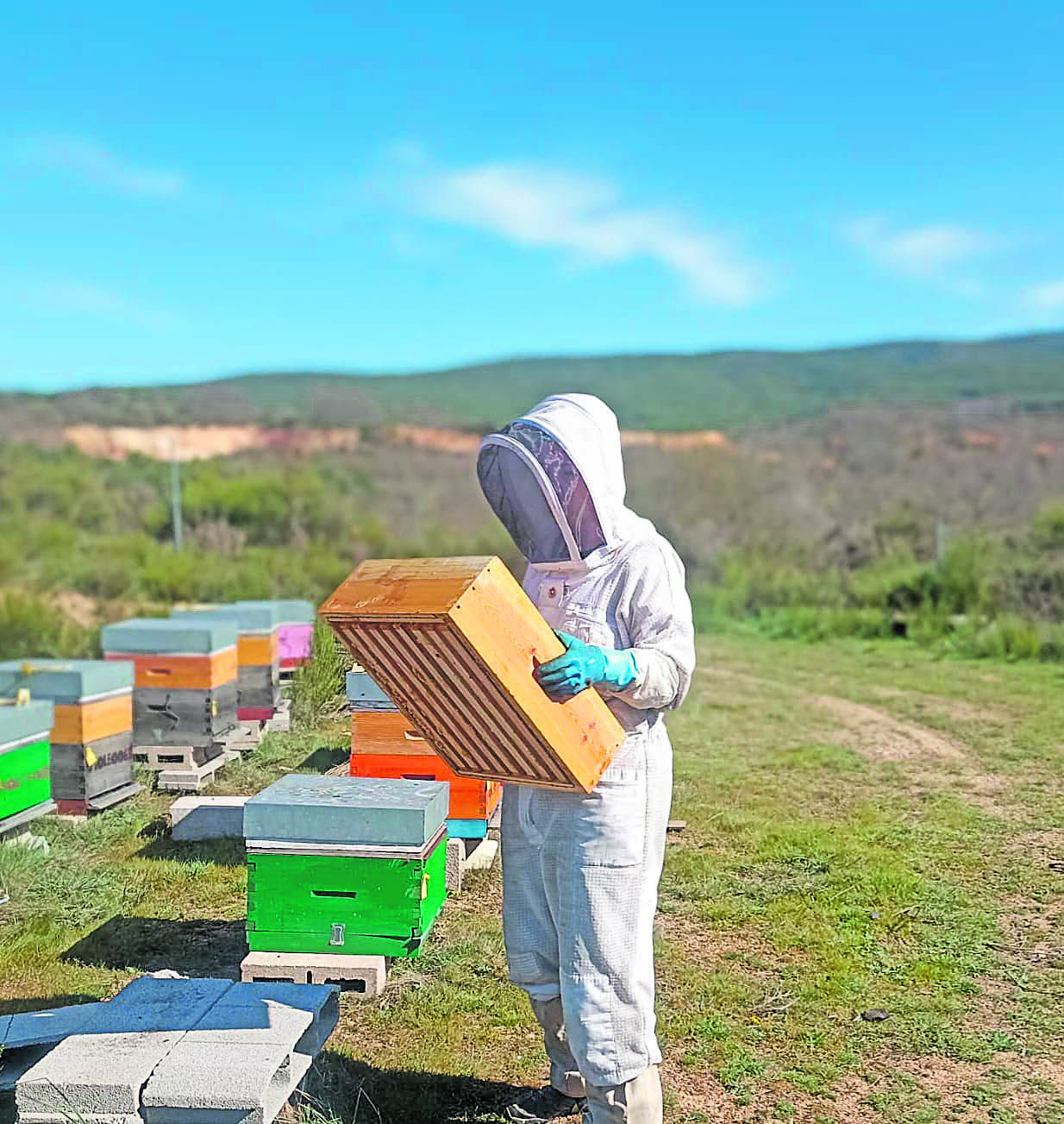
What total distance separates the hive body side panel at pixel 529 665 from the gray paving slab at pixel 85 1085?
4.06ft

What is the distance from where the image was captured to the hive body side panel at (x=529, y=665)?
8.76ft

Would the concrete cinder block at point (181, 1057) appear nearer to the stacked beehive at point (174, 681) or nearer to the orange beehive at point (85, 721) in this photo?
the orange beehive at point (85, 721)

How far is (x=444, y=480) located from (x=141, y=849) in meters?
39.0

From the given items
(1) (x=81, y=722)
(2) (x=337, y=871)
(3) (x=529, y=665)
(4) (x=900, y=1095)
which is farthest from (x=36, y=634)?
(3) (x=529, y=665)

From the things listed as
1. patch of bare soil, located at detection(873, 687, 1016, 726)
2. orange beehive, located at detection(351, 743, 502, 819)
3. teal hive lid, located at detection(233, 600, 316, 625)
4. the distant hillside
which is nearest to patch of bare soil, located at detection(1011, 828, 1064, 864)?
orange beehive, located at detection(351, 743, 502, 819)

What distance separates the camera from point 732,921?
209 inches

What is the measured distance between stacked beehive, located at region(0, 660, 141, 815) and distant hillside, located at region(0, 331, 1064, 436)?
49.6 m

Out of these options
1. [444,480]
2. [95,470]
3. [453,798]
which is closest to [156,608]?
[453,798]

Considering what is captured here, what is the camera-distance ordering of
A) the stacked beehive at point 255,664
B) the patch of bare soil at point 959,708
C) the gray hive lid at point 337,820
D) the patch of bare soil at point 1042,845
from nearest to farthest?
Result: the gray hive lid at point 337,820
the patch of bare soil at point 1042,845
the stacked beehive at point 255,664
the patch of bare soil at point 959,708

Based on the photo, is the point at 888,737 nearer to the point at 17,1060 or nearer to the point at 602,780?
the point at 602,780

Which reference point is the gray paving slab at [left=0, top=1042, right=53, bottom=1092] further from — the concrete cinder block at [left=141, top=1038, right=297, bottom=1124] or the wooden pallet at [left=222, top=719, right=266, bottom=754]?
the wooden pallet at [left=222, top=719, right=266, bottom=754]

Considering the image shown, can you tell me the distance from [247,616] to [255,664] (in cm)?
39

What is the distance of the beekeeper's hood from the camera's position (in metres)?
2.96

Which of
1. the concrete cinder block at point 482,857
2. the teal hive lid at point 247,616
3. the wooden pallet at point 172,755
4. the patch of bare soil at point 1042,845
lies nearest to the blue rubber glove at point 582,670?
the concrete cinder block at point 482,857
